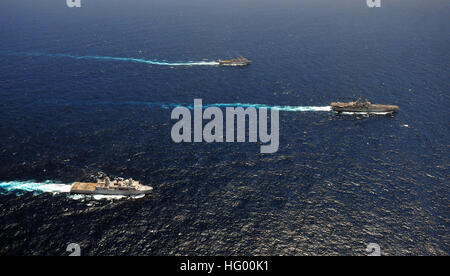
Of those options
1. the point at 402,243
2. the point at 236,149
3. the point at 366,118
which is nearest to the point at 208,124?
the point at 236,149

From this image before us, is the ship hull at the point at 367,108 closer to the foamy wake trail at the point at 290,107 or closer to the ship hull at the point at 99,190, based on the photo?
the foamy wake trail at the point at 290,107

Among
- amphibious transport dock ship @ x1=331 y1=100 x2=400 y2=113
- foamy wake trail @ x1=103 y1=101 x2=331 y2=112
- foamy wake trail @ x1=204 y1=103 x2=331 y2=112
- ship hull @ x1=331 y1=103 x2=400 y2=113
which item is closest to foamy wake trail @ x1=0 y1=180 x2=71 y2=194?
foamy wake trail @ x1=103 y1=101 x2=331 y2=112

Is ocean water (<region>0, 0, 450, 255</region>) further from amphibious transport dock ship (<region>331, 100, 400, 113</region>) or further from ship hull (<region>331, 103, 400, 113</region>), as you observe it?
amphibious transport dock ship (<region>331, 100, 400, 113</region>)

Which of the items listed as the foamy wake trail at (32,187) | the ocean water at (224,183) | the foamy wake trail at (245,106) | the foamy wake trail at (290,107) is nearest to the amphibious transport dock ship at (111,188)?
the ocean water at (224,183)

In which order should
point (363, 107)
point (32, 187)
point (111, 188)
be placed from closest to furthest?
point (111, 188) < point (32, 187) < point (363, 107)

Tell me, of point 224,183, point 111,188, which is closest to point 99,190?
point 111,188

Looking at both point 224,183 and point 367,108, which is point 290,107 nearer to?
point 367,108

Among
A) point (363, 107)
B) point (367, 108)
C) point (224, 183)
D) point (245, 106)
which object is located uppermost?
point (245, 106)
